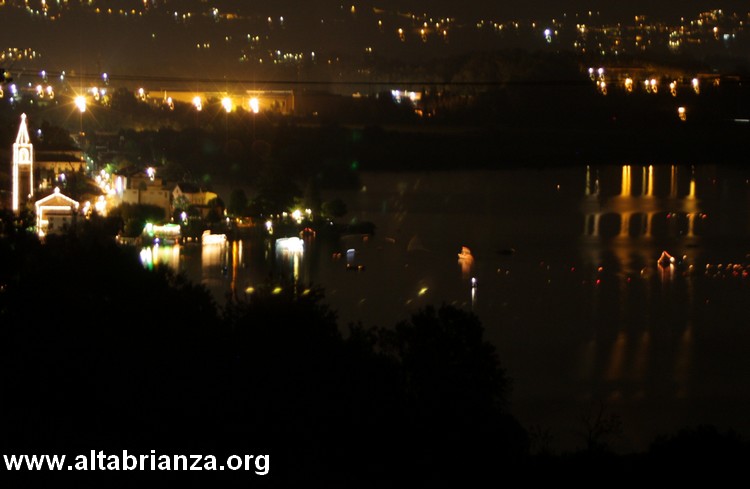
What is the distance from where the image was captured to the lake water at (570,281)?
443cm

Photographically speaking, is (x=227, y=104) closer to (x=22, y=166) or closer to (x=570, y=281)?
(x=22, y=166)

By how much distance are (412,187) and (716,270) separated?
6151 mm

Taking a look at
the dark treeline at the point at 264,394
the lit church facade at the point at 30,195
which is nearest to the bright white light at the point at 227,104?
the lit church facade at the point at 30,195

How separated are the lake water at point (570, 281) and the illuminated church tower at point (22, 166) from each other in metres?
1.11

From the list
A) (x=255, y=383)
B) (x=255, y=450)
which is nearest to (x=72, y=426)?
(x=255, y=450)

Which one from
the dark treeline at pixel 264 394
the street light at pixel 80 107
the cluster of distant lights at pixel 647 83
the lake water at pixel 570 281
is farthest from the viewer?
the street light at pixel 80 107

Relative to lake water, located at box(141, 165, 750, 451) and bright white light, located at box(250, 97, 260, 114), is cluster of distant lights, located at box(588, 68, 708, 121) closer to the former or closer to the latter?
lake water, located at box(141, 165, 750, 451)

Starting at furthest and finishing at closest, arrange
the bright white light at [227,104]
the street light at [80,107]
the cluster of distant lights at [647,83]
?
1. the bright white light at [227,104]
2. the street light at [80,107]
3. the cluster of distant lights at [647,83]

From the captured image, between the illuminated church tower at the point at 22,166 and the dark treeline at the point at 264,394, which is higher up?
the illuminated church tower at the point at 22,166

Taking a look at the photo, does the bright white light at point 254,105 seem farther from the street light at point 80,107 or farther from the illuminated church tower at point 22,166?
the illuminated church tower at point 22,166

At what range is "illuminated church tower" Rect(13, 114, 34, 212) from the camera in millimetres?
8094

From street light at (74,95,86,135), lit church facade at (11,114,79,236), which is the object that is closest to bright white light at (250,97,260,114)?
street light at (74,95,86,135)

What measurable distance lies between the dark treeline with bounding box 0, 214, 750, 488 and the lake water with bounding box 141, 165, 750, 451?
79cm

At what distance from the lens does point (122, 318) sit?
3193mm
